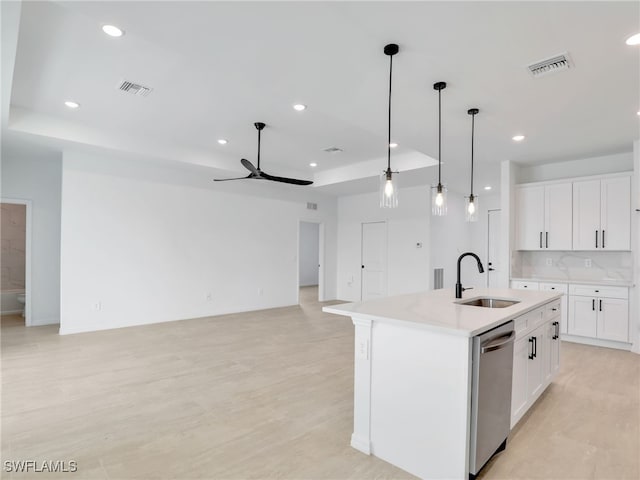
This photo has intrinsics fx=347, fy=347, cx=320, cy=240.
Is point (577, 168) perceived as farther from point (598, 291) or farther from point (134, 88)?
point (134, 88)

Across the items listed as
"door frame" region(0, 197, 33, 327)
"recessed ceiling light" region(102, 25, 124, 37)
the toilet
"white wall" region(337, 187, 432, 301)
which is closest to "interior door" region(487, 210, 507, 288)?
"white wall" region(337, 187, 432, 301)

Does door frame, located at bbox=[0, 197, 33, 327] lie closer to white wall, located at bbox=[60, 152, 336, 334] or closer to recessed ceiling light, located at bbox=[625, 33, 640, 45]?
white wall, located at bbox=[60, 152, 336, 334]

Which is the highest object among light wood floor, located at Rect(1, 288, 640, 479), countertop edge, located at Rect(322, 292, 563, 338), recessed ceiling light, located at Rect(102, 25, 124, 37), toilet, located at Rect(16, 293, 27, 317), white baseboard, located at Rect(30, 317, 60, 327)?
recessed ceiling light, located at Rect(102, 25, 124, 37)

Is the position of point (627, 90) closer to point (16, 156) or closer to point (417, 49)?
point (417, 49)

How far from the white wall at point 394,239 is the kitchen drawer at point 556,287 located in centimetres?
244

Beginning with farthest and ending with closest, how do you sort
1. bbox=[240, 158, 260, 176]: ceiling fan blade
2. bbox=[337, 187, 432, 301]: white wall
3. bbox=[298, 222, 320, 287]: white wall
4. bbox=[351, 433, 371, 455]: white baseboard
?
bbox=[298, 222, 320, 287]: white wall < bbox=[337, 187, 432, 301]: white wall < bbox=[240, 158, 260, 176]: ceiling fan blade < bbox=[351, 433, 371, 455]: white baseboard

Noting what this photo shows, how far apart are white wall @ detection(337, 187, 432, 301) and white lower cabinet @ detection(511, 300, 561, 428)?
160 inches

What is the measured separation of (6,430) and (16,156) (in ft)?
15.9

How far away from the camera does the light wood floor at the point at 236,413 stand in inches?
83.6

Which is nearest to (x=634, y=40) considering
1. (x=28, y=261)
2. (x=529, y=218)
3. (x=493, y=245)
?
(x=529, y=218)

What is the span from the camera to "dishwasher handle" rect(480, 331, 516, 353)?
1913mm

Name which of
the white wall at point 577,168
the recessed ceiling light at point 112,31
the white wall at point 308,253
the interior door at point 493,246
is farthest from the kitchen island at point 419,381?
the white wall at point 308,253

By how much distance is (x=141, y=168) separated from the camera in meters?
5.91

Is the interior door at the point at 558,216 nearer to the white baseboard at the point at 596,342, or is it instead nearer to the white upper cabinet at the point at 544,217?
the white upper cabinet at the point at 544,217
